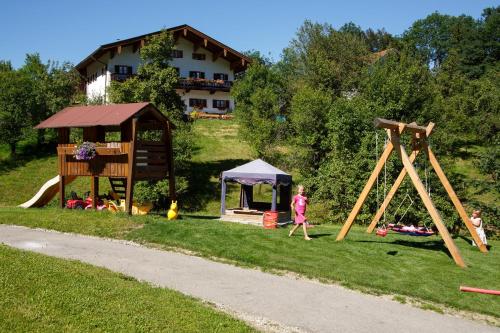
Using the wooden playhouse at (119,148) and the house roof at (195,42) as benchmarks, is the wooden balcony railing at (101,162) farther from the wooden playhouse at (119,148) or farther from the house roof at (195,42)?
the house roof at (195,42)

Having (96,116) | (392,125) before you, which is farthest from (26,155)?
(392,125)

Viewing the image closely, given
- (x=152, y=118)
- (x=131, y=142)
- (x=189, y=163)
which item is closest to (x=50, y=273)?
(x=131, y=142)

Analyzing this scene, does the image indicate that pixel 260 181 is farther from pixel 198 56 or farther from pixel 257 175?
pixel 198 56

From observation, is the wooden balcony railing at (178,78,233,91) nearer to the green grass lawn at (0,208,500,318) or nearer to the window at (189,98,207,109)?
the window at (189,98,207,109)

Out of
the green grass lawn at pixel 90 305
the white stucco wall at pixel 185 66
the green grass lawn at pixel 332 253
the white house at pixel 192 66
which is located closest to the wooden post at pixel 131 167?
the green grass lawn at pixel 332 253

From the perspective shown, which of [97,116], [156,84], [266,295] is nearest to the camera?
[266,295]

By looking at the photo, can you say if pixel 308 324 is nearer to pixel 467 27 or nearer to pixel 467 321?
pixel 467 321

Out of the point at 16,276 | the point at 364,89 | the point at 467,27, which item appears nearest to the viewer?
the point at 16,276

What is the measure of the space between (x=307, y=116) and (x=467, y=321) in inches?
976

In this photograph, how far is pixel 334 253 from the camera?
13.7 meters

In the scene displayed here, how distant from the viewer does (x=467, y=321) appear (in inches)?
356

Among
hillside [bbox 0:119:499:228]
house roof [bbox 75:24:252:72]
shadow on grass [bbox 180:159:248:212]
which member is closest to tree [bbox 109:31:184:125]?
hillside [bbox 0:119:499:228]

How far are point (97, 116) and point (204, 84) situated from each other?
3590 centimetres

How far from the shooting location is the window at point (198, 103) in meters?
55.8
